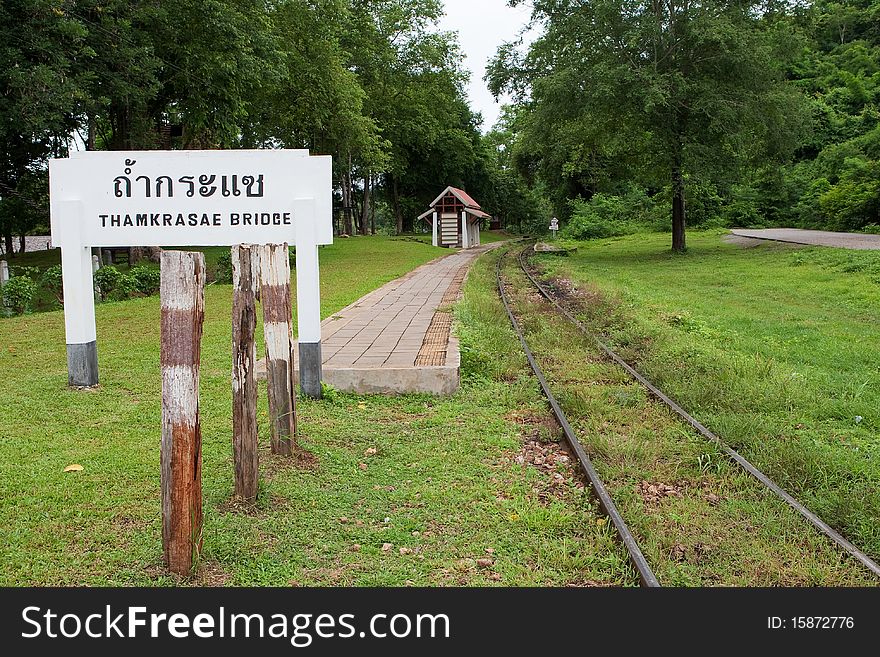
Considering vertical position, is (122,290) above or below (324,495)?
above

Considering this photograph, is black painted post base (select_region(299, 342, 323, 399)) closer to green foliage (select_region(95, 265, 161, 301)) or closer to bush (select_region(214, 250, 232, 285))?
green foliage (select_region(95, 265, 161, 301))

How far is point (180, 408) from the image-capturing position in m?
3.33

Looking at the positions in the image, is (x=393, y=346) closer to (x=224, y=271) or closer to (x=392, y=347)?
(x=392, y=347)

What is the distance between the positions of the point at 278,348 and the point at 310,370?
5.18 ft

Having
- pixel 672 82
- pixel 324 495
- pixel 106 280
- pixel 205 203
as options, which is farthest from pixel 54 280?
pixel 672 82

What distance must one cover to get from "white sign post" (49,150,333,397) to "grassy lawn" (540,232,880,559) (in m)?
3.41

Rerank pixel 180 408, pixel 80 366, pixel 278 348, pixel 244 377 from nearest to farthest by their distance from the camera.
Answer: pixel 180 408 → pixel 244 377 → pixel 278 348 → pixel 80 366

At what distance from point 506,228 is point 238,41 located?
5874 cm

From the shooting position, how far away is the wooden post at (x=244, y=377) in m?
3.96

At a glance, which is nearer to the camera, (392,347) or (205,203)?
(205,203)

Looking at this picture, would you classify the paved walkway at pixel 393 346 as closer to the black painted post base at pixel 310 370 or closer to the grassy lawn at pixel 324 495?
the grassy lawn at pixel 324 495

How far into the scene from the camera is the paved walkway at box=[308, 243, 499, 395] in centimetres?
678

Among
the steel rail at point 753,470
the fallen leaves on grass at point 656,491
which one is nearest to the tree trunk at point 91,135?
the steel rail at point 753,470

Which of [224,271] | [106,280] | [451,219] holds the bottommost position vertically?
[106,280]
